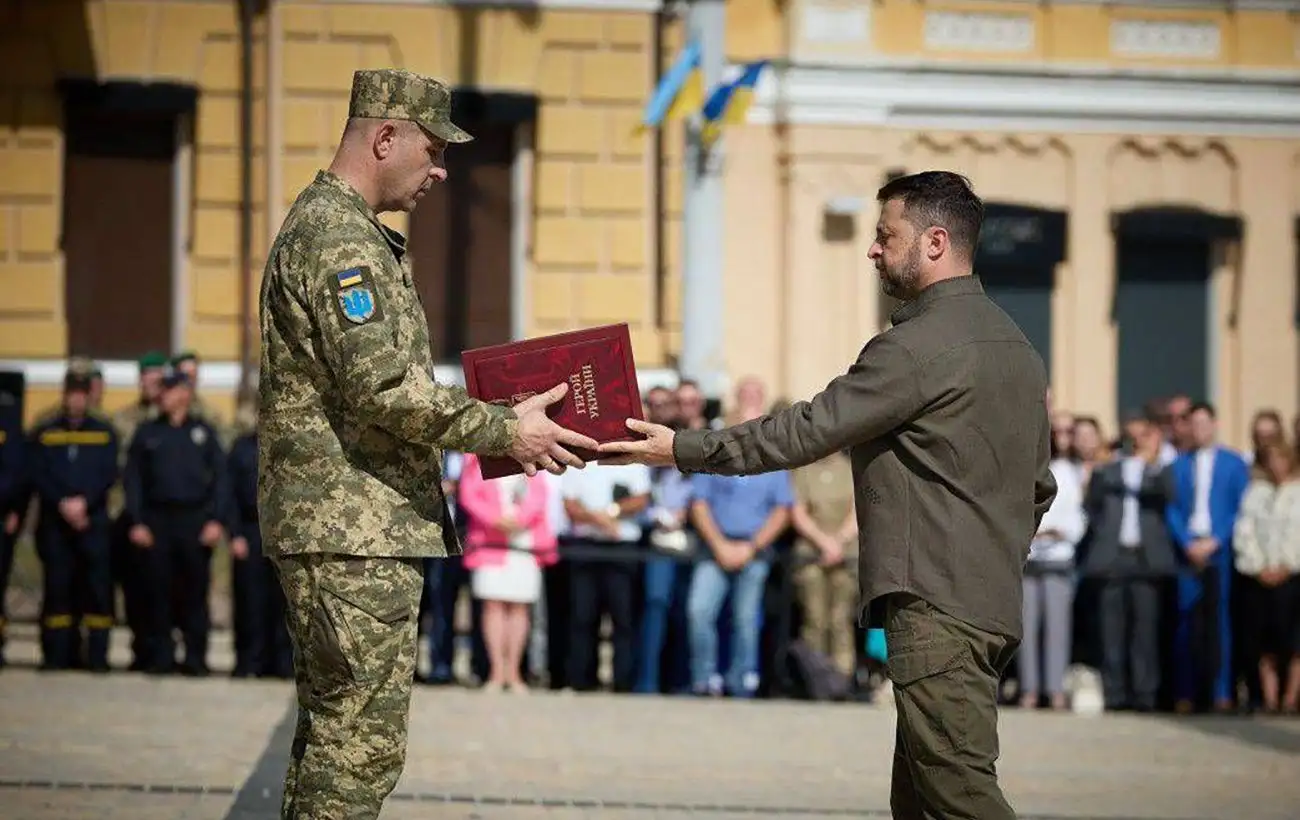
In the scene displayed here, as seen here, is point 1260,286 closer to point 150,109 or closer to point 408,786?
point 150,109

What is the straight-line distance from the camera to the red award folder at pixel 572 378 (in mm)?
7789

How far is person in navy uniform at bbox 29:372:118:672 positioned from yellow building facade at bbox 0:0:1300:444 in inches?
182

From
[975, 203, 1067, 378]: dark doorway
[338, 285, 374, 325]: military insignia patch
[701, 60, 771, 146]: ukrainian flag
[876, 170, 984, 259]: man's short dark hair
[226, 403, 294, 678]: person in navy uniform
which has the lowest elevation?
[226, 403, 294, 678]: person in navy uniform

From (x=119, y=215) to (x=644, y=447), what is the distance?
15318 millimetres

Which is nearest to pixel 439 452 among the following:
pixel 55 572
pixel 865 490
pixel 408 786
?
pixel 865 490

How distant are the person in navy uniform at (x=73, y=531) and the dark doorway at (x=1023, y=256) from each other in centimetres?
1026

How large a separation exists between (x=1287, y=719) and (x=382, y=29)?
10.3m

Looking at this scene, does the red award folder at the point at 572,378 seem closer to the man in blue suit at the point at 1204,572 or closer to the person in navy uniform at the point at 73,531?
the person in navy uniform at the point at 73,531

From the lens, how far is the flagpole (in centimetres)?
2114

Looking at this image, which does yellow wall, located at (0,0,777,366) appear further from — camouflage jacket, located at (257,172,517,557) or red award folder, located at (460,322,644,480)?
camouflage jacket, located at (257,172,517,557)

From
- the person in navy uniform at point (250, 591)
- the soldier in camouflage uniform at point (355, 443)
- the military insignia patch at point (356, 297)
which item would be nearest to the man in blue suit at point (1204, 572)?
the person in navy uniform at point (250, 591)

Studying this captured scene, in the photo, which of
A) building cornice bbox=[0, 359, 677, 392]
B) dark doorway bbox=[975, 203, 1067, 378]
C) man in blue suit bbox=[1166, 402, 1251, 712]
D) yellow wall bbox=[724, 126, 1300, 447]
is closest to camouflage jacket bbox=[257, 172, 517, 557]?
man in blue suit bbox=[1166, 402, 1251, 712]

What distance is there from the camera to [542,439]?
25.2ft

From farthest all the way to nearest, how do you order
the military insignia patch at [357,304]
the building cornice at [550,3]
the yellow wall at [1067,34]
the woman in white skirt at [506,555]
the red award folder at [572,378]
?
the yellow wall at [1067,34] → the building cornice at [550,3] → the woman in white skirt at [506,555] → the red award folder at [572,378] → the military insignia patch at [357,304]
